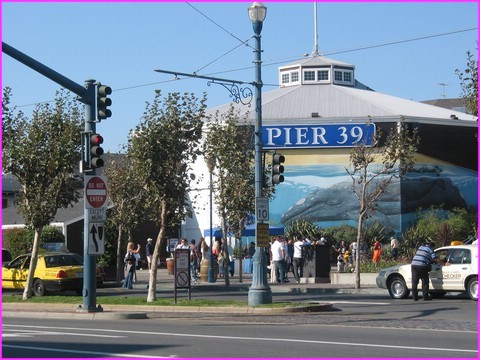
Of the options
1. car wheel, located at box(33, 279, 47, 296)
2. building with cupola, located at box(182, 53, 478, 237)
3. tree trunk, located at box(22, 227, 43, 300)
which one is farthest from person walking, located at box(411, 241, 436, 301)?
building with cupola, located at box(182, 53, 478, 237)

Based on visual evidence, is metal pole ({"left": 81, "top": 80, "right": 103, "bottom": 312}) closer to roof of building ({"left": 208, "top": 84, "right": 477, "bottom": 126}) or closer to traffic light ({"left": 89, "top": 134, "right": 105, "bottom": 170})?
traffic light ({"left": 89, "top": 134, "right": 105, "bottom": 170})

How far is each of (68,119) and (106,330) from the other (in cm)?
1126

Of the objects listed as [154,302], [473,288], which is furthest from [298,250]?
[154,302]

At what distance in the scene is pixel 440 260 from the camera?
28250mm

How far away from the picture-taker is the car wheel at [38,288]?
32.1m

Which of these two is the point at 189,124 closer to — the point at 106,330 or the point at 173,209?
the point at 173,209

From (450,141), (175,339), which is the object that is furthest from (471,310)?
(450,141)

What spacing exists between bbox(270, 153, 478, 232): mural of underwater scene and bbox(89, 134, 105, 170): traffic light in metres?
34.2

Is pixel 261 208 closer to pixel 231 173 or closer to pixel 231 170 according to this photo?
pixel 231 170

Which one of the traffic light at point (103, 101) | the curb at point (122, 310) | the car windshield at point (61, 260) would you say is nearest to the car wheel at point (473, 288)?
the curb at point (122, 310)

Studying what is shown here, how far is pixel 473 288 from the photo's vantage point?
90.1ft

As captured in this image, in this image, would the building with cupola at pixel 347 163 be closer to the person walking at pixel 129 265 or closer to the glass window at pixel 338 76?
the glass window at pixel 338 76

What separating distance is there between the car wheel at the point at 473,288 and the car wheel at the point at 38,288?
13732mm

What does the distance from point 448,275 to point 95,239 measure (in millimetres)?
10510
